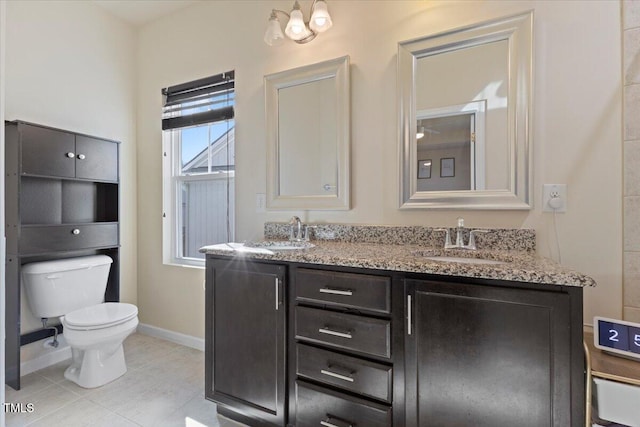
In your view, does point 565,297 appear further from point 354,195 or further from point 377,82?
point 377,82

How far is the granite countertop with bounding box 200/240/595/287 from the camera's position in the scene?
102cm

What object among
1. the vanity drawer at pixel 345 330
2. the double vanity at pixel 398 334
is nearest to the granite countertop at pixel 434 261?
the double vanity at pixel 398 334

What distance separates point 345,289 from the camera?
4.31ft

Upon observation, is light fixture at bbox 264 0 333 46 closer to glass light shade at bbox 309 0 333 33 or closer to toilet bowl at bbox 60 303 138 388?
glass light shade at bbox 309 0 333 33

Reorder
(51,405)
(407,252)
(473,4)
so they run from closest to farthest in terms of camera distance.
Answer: (407,252) < (473,4) < (51,405)

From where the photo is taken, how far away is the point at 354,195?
1.90m

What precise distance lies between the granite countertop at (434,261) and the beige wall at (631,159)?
0.35 m

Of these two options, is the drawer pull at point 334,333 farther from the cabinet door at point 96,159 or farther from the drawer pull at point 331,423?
the cabinet door at point 96,159

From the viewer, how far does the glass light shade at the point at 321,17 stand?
1834 millimetres

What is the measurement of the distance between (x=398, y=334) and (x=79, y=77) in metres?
2.82

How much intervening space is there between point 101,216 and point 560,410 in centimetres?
298

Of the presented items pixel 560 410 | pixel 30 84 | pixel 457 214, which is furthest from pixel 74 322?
pixel 560 410

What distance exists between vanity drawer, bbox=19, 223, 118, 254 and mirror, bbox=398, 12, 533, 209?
2137 mm

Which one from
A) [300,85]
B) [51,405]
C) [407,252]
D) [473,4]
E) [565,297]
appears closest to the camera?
[565,297]
